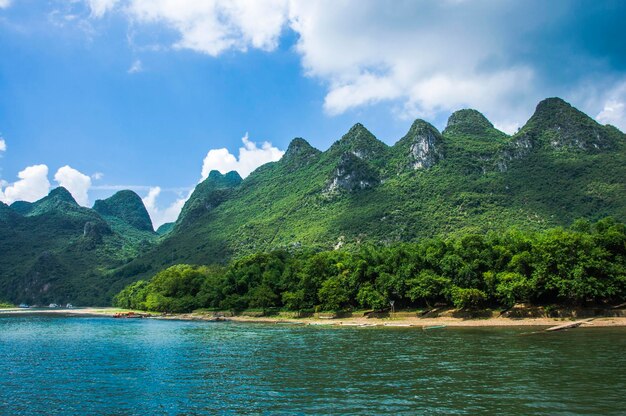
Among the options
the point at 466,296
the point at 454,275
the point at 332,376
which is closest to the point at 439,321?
the point at 466,296

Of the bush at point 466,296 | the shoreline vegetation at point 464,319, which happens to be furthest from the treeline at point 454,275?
the shoreline vegetation at point 464,319

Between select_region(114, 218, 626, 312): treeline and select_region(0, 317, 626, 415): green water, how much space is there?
45.6ft

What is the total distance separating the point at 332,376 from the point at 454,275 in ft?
167

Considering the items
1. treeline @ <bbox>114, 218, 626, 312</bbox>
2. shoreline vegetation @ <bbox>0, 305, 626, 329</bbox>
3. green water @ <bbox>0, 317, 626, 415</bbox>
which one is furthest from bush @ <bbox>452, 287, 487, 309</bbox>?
green water @ <bbox>0, 317, 626, 415</bbox>

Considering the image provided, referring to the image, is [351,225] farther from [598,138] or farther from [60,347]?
[60,347]

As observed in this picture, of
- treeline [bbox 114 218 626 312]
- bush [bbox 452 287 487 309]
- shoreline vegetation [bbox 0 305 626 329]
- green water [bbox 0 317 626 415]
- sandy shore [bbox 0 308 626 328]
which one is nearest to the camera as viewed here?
green water [bbox 0 317 626 415]

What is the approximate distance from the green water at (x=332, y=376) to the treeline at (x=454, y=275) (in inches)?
547

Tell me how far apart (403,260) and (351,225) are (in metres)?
101

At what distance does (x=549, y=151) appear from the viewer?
197250 mm

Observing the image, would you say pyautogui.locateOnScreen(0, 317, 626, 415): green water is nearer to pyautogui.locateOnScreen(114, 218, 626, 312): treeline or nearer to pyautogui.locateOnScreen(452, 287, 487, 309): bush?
pyautogui.locateOnScreen(114, 218, 626, 312): treeline

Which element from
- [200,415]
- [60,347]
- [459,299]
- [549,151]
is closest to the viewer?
[200,415]

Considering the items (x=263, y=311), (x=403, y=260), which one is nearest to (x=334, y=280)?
(x=403, y=260)

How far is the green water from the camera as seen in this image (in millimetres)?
22625

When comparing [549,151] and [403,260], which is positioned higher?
[549,151]
